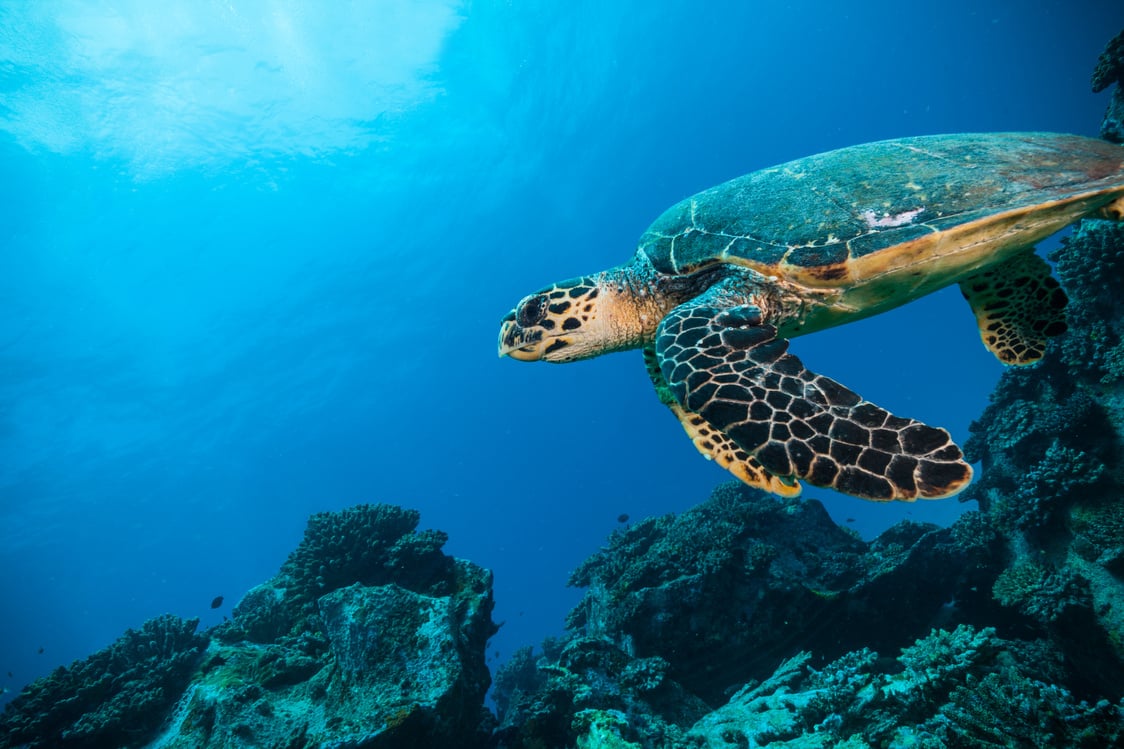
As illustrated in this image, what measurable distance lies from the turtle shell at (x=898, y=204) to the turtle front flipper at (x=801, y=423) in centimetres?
68

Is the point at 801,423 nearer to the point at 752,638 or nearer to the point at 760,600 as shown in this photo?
the point at 760,600

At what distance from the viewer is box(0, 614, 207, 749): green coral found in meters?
4.42

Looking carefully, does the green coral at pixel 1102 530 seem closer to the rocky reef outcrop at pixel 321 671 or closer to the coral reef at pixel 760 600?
the coral reef at pixel 760 600

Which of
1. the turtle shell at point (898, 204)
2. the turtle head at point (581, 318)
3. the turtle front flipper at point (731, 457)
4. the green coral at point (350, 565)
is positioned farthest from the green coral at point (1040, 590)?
the green coral at point (350, 565)

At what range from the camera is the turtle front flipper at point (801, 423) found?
1.71 m

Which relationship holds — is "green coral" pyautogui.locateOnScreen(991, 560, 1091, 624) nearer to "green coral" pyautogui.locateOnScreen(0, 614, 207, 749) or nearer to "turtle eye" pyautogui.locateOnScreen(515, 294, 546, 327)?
"turtle eye" pyautogui.locateOnScreen(515, 294, 546, 327)

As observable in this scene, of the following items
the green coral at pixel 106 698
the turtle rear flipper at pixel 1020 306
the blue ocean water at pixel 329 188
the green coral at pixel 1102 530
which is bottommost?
the green coral at pixel 1102 530

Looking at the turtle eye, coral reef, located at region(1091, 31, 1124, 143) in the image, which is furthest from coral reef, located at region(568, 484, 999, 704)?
coral reef, located at region(1091, 31, 1124, 143)

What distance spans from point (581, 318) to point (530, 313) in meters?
0.40

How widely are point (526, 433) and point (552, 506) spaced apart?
1369cm

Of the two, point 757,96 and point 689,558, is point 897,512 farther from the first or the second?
point 689,558

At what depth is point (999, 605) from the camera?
185 inches

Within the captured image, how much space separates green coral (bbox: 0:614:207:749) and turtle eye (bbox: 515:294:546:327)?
211 inches

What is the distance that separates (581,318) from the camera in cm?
353
